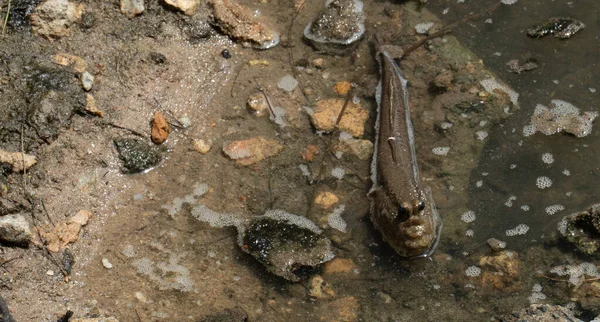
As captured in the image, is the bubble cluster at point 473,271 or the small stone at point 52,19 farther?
the small stone at point 52,19

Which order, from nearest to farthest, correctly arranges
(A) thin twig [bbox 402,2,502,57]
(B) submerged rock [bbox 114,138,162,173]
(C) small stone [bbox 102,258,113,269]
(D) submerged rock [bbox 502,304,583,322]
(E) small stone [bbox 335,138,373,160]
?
(D) submerged rock [bbox 502,304,583,322] → (C) small stone [bbox 102,258,113,269] → (B) submerged rock [bbox 114,138,162,173] → (E) small stone [bbox 335,138,373,160] → (A) thin twig [bbox 402,2,502,57]

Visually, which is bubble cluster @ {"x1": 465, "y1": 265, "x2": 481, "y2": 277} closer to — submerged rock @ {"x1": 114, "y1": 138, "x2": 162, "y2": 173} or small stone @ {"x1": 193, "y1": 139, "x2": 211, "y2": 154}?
small stone @ {"x1": 193, "y1": 139, "x2": 211, "y2": 154}

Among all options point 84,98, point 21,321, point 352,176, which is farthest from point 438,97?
point 21,321

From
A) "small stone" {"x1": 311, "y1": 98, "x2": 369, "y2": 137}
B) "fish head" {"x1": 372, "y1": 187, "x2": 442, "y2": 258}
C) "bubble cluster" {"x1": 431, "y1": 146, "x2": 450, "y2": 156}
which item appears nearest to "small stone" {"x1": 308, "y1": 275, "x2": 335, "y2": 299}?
"fish head" {"x1": 372, "y1": 187, "x2": 442, "y2": 258}

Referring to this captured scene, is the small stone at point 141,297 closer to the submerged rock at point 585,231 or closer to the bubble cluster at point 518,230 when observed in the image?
the bubble cluster at point 518,230

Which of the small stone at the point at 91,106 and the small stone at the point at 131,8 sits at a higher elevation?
the small stone at the point at 131,8

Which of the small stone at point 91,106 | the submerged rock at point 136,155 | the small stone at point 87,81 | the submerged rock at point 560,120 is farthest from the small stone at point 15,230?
the submerged rock at point 560,120
